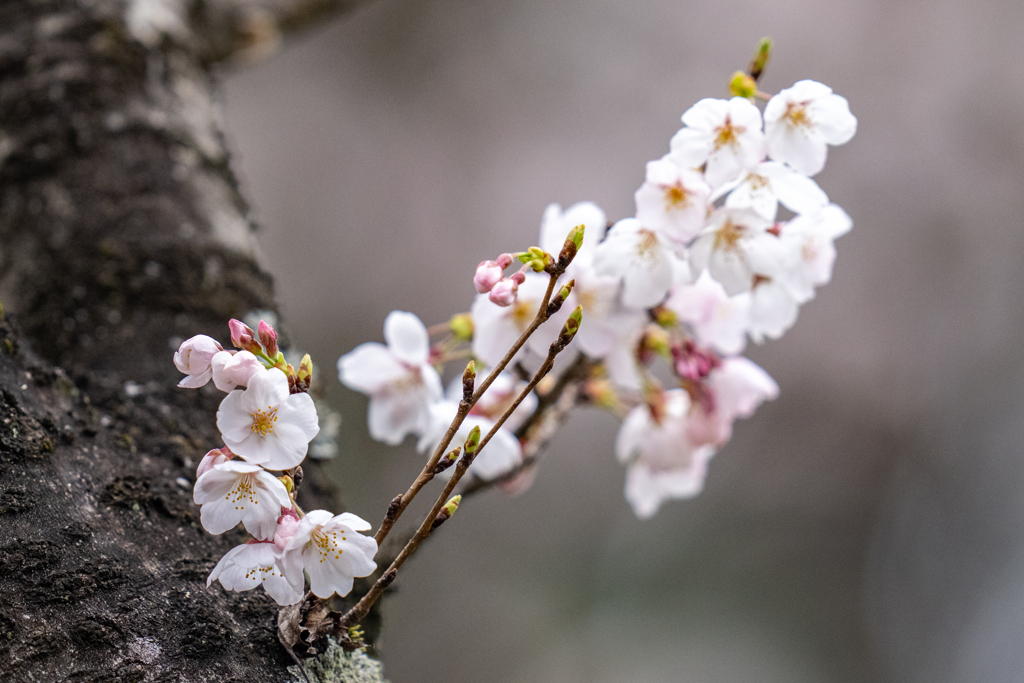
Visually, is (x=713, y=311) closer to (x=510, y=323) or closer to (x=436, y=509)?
(x=510, y=323)

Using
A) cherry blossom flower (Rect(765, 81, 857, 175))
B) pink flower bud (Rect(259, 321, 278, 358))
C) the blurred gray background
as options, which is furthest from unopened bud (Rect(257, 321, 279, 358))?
the blurred gray background

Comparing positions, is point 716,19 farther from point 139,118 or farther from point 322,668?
point 322,668

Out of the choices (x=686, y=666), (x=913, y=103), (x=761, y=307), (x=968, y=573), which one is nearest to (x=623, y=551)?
(x=686, y=666)

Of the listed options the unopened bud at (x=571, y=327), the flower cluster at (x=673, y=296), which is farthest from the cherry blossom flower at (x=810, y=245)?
the unopened bud at (x=571, y=327)

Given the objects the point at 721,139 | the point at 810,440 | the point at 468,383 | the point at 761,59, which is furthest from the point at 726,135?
the point at 810,440

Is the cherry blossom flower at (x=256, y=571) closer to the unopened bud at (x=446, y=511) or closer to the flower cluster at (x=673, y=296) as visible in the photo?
the unopened bud at (x=446, y=511)
